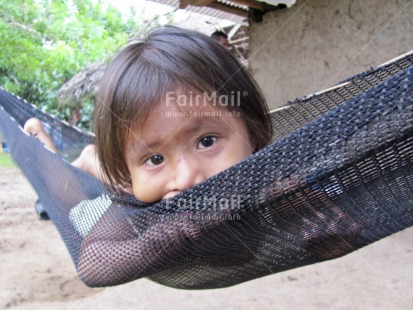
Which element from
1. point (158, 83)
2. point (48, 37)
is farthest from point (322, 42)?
point (48, 37)

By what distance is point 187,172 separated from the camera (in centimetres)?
85

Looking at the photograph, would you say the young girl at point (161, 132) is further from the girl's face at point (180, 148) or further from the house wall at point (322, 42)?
the house wall at point (322, 42)

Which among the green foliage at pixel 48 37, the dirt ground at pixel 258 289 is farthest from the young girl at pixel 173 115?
the green foliage at pixel 48 37

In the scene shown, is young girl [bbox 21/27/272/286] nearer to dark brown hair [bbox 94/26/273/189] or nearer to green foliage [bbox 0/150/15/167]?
dark brown hair [bbox 94/26/273/189]

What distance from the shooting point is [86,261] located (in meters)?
0.93

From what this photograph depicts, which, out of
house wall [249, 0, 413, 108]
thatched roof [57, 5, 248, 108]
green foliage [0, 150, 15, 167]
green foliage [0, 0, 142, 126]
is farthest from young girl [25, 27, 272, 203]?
green foliage [0, 150, 15, 167]

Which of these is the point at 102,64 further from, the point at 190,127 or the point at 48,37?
the point at 190,127

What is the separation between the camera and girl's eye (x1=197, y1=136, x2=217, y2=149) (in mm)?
876

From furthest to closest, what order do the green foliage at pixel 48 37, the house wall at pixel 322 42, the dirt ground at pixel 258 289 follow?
the green foliage at pixel 48 37, the house wall at pixel 322 42, the dirt ground at pixel 258 289

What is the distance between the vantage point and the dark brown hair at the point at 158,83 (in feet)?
3.05

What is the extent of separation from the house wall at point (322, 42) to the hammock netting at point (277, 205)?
1405 mm

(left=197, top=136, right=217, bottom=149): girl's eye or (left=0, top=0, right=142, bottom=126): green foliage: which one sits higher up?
(left=197, top=136, right=217, bottom=149): girl's eye

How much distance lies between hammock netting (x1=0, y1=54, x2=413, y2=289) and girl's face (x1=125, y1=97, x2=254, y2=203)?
5cm

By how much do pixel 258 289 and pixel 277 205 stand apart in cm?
152
